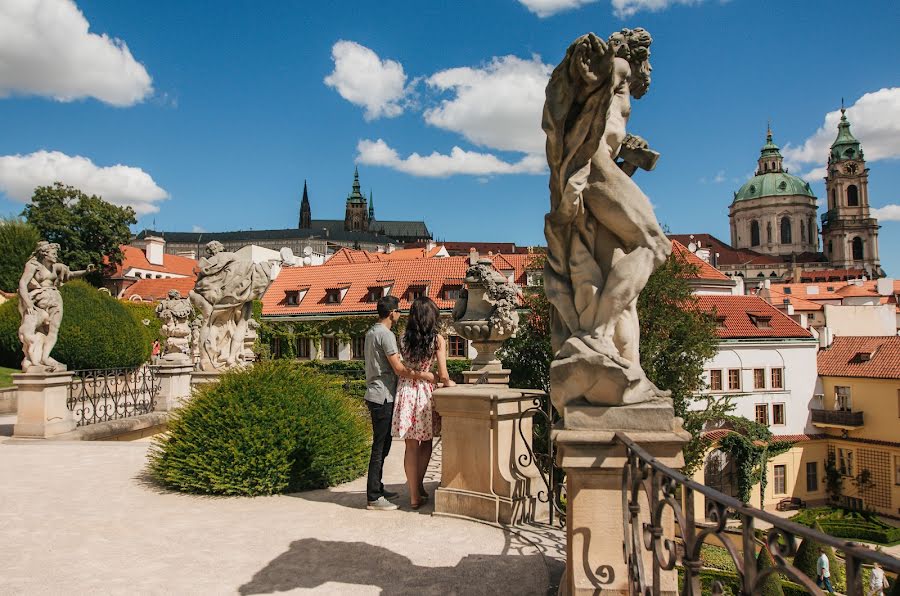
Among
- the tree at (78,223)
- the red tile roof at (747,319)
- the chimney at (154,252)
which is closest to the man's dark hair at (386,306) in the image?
the red tile roof at (747,319)

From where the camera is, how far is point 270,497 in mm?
6418

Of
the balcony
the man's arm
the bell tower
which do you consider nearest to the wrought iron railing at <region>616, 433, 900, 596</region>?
the man's arm

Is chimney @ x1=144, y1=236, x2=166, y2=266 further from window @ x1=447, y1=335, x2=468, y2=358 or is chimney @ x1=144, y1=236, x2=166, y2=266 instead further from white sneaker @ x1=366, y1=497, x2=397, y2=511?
white sneaker @ x1=366, y1=497, x2=397, y2=511

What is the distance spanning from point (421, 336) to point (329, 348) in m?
37.5

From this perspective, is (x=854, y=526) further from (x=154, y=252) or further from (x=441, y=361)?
(x=154, y=252)

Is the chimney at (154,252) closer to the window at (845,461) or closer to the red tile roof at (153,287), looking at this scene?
the red tile roof at (153,287)

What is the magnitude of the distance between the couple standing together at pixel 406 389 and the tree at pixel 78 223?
145ft

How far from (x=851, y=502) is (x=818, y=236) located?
364ft

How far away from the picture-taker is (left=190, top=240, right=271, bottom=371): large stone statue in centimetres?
1138

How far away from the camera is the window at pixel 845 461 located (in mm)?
35875

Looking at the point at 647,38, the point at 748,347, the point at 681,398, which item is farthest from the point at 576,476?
the point at 748,347

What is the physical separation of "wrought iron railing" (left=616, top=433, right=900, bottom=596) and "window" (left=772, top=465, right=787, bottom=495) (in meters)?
36.9

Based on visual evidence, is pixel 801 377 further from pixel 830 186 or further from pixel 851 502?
pixel 830 186

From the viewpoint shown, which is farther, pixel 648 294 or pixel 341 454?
pixel 648 294
